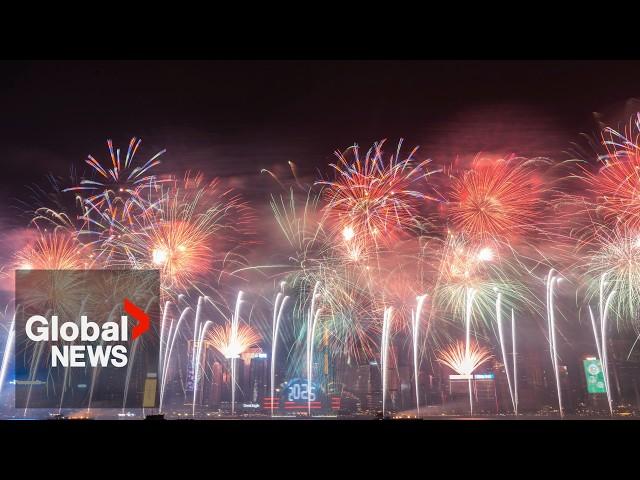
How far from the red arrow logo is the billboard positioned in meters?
8.96

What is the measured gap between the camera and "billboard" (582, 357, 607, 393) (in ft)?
37.9

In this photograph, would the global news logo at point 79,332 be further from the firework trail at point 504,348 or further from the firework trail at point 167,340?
the firework trail at point 504,348

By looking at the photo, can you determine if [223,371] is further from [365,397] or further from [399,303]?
[399,303]

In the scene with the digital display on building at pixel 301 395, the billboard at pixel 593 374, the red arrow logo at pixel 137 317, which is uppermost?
the red arrow logo at pixel 137 317

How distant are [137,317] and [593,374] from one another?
9130 mm

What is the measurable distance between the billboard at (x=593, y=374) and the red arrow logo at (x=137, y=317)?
896 cm

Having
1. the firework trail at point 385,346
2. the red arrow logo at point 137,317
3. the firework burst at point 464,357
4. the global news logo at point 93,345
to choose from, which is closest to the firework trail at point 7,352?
the global news logo at point 93,345

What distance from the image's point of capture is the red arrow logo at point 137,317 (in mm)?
7536

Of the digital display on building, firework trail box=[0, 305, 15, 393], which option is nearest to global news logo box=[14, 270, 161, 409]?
firework trail box=[0, 305, 15, 393]

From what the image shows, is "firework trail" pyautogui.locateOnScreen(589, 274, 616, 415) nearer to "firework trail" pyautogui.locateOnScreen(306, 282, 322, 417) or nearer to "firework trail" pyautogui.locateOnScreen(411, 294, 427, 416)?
"firework trail" pyautogui.locateOnScreen(411, 294, 427, 416)

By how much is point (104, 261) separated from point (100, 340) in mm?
2447

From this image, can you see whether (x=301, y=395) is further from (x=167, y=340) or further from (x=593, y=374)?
(x=593, y=374)

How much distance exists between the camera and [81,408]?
370 inches
